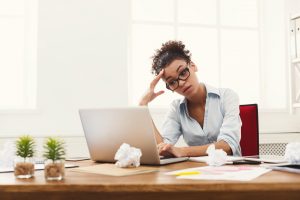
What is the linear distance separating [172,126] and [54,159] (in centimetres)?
132

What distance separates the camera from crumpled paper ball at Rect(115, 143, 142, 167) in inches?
47.2

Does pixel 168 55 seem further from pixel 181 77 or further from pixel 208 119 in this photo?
pixel 208 119

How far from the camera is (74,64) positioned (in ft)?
9.04

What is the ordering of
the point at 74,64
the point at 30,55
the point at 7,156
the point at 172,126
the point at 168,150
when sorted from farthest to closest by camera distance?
the point at 30,55, the point at 74,64, the point at 172,126, the point at 168,150, the point at 7,156

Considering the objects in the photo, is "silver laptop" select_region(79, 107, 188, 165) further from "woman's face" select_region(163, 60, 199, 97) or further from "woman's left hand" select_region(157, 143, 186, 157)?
"woman's face" select_region(163, 60, 199, 97)

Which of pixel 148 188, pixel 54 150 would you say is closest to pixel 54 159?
pixel 54 150

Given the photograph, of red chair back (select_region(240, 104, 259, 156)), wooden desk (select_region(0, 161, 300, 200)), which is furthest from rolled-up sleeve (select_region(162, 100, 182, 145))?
wooden desk (select_region(0, 161, 300, 200))

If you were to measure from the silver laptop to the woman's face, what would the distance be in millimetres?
637

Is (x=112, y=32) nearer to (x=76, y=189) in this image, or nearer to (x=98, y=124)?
(x=98, y=124)

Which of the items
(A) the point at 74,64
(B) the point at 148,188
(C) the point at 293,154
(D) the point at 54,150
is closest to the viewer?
(B) the point at 148,188

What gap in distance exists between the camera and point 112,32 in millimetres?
2836

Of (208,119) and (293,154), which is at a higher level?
(208,119)

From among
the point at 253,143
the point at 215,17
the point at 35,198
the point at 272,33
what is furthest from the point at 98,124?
the point at 272,33

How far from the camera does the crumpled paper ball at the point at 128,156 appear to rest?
1198 millimetres
